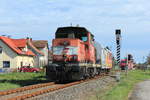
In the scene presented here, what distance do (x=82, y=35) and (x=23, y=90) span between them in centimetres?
883

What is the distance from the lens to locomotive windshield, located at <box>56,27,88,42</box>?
2555 cm

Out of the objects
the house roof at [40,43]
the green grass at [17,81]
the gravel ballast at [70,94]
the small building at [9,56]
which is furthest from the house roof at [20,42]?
the gravel ballast at [70,94]

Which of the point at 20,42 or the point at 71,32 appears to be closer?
the point at 71,32

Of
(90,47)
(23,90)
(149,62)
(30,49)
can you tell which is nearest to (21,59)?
(30,49)

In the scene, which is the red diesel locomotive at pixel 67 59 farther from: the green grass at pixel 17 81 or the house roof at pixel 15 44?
the house roof at pixel 15 44

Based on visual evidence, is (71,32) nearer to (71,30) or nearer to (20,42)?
(71,30)

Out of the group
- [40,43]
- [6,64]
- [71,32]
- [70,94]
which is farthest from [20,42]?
[70,94]

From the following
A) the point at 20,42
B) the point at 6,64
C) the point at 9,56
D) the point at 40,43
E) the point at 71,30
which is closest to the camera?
the point at 71,30

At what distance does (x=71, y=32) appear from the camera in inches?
1005

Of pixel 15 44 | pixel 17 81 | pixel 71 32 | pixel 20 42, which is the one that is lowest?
pixel 17 81

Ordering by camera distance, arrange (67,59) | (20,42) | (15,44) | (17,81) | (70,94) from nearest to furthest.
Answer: (70,94) → (67,59) → (17,81) → (15,44) → (20,42)

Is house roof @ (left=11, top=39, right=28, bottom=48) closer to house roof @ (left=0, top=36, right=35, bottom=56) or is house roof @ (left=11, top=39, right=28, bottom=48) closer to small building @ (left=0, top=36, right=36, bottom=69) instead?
house roof @ (left=0, top=36, right=35, bottom=56)

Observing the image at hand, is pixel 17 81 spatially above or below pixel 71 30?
below

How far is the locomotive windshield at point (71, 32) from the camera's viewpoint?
25.5 metres
